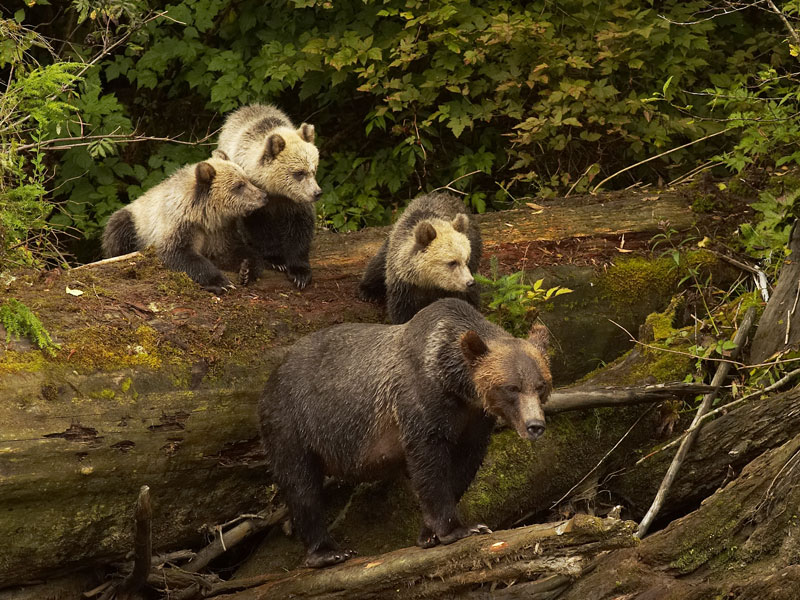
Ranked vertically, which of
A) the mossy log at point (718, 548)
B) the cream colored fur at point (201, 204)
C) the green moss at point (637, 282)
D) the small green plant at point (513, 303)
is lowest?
the mossy log at point (718, 548)

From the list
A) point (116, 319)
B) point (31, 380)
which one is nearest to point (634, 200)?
point (116, 319)

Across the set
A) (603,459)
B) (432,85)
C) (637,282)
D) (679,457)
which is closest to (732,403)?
(679,457)

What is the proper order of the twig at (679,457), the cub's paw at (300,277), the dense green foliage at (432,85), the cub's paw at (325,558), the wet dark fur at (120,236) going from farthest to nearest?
the dense green foliage at (432,85), the wet dark fur at (120,236), the cub's paw at (300,277), the twig at (679,457), the cub's paw at (325,558)

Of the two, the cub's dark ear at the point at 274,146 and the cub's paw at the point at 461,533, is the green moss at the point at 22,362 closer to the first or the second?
the cub's paw at the point at 461,533

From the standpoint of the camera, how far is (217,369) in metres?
6.71

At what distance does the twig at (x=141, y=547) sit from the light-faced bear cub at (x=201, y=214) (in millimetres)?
2648

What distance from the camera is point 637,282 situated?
844 centimetres

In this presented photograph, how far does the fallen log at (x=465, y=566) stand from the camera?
498cm

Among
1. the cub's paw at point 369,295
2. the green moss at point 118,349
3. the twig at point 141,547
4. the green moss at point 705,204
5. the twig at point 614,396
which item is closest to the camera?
the twig at point 141,547

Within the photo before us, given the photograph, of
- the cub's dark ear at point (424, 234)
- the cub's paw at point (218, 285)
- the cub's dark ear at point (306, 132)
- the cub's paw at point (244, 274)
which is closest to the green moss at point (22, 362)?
the cub's paw at point (218, 285)

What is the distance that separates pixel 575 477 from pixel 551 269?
2.12 meters

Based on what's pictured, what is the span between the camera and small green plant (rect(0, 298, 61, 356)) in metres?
6.07

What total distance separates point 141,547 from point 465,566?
77.5 inches

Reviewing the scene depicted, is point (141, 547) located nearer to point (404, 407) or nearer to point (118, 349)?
point (118, 349)
